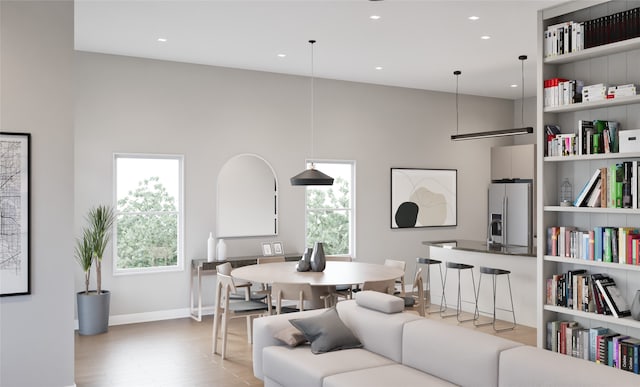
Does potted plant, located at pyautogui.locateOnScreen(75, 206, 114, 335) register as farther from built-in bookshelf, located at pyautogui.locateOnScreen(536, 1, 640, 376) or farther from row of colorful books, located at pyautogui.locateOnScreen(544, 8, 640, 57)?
row of colorful books, located at pyautogui.locateOnScreen(544, 8, 640, 57)

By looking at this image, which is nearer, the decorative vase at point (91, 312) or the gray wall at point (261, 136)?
the decorative vase at point (91, 312)

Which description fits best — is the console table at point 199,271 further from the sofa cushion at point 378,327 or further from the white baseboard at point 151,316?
the sofa cushion at point 378,327

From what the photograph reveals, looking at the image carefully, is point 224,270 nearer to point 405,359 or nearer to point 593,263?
point 405,359

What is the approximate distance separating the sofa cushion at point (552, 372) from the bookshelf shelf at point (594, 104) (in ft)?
7.02

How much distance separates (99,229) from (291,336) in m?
3.23

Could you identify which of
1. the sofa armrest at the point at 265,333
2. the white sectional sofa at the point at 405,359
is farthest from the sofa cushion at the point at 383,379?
the sofa armrest at the point at 265,333

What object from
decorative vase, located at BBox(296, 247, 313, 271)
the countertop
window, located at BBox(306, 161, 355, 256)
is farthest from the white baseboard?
the countertop

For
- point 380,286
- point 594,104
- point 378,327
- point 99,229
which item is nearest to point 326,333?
point 378,327

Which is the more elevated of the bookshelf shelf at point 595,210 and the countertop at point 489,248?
the bookshelf shelf at point 595,210

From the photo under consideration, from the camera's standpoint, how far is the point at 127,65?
684cm

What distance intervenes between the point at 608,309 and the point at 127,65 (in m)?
5.65

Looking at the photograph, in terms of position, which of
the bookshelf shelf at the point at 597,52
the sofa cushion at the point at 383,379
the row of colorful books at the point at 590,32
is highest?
the row of colorful books at the point at 590,32

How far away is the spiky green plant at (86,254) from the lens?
6.25 meters

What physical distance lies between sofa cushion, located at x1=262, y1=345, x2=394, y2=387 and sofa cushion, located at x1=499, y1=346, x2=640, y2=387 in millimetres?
919
